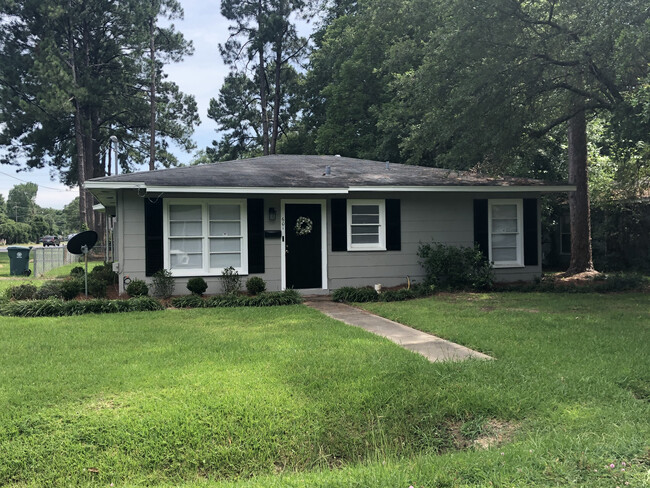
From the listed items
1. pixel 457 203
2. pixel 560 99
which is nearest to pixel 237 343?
pixel 457 203

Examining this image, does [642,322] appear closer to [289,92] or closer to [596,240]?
→ [596,240]

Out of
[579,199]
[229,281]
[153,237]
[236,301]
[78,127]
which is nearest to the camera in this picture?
[236,301]

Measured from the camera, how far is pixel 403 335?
7.17 meters

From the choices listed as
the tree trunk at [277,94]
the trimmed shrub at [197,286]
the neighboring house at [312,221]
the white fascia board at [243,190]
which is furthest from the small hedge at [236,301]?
the tree trunk at [277,94]

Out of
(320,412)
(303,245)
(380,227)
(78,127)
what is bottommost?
(320,412)

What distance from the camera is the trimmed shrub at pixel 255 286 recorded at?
1078 cm

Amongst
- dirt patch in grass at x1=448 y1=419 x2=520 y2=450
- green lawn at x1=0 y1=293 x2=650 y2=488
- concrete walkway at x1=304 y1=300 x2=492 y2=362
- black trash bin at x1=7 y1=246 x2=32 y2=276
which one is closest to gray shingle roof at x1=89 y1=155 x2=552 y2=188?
concrete walkway at x1=304 y1=300 x2=492 y2=362

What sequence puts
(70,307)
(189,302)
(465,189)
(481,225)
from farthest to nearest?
1. (481,225)
2. (465,189)
3. (189,302)
4. (70,307)

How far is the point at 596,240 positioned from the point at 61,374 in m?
17.4

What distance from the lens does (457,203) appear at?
12.7 meters

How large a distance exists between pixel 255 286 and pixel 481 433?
723cm

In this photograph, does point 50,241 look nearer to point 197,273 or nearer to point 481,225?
point 197,273

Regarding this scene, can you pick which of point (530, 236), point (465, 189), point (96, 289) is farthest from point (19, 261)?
point (530, 236)

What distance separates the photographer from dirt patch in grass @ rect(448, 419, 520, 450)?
4004mm
